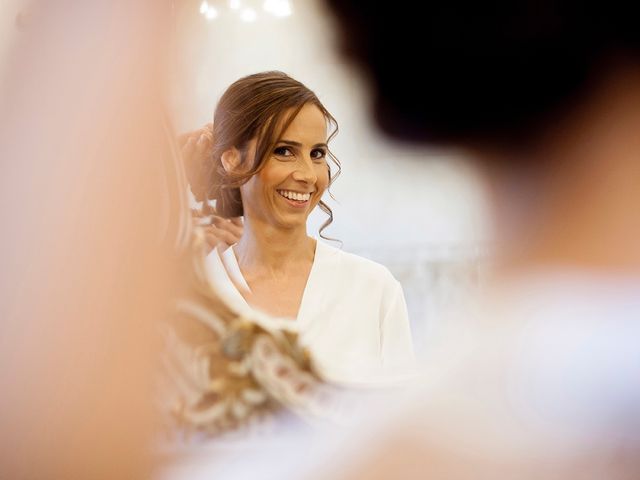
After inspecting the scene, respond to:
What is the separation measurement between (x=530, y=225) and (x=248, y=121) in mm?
393

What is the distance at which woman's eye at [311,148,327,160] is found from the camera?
979 millimetres

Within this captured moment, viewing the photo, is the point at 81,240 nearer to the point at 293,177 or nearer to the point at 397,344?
the point at 293,177

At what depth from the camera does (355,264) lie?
0.99 metres

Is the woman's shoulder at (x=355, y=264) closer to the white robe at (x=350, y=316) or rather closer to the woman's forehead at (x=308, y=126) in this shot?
the white robe at (x=350, y=316)

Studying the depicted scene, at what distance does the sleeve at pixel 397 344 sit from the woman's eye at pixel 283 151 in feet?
0.79

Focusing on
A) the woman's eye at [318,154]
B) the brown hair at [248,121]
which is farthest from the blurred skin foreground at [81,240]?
the woman's eye at [318,154]

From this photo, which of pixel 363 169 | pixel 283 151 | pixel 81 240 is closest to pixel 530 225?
pixel 363 169

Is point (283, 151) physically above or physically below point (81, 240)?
above

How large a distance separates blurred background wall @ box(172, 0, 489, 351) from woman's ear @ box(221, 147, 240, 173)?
7 centimetres

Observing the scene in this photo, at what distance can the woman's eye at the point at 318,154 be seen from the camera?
0.98 m

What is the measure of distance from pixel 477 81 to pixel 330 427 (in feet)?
1.61

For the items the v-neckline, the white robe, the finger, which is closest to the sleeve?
the white robe

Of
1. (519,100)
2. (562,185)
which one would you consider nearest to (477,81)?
(519,100)

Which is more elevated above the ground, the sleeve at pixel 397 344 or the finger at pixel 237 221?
the finger at pixel 237 221
